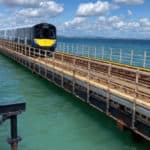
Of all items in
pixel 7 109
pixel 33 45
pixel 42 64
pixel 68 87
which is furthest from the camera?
pixel 33 45

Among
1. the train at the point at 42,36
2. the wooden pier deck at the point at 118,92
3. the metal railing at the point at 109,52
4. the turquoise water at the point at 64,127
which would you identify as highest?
the train at the point at 42,36

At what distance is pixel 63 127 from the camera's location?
42.7ft

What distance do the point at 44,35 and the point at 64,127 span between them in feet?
60.5

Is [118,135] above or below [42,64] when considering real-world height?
below

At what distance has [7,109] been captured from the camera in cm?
778

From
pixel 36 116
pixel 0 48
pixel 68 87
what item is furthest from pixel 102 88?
Answer: pixel 0 48

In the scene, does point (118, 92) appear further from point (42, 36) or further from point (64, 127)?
point (42, 36)

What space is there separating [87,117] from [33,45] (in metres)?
17.3

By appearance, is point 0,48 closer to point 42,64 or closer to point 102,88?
point 42,64

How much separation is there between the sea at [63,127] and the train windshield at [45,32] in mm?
11174

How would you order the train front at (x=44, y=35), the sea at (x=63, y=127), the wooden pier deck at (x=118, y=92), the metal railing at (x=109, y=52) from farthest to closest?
the train front at (x=44, y=35), the metal railing at (x=109, y=52), the sea at (x=63, y=127), the wooden pier deck at (x=118, y=92)

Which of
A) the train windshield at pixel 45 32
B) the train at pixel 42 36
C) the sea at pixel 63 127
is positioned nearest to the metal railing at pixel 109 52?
the train at pixel 42 36

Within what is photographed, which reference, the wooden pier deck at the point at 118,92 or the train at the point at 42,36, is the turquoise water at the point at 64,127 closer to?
the wooden pier deck at the point at 118,92

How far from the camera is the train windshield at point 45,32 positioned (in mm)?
29906
